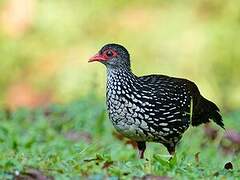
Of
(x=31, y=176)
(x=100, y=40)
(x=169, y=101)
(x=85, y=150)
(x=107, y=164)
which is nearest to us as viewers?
(x=31, y=176)

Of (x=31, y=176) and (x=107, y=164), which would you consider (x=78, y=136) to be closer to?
(x=107, y=164)

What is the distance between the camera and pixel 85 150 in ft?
23.1

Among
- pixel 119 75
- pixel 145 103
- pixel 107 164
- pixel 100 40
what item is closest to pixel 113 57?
pixel 119 75

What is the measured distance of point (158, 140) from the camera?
7.60m

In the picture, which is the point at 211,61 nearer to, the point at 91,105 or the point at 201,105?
the point at 91,105

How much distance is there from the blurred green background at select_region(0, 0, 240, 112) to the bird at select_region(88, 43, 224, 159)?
8.86 meters

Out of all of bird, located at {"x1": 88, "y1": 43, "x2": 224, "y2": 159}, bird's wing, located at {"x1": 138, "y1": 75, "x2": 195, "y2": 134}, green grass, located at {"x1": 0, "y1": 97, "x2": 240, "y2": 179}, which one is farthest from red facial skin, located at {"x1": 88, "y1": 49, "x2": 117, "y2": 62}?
green grass, located at {"x1": 0, "y1": 97, "x2": 240, "y2": 179}

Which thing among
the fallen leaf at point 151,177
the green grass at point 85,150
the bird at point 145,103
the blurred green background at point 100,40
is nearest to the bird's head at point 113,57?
the bird at point 145,103

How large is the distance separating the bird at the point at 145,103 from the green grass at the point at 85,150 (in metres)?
0.21

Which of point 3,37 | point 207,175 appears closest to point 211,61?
point 3,37

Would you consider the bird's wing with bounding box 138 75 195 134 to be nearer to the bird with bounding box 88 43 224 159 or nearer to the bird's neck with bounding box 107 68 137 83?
the bird with bounding box 88 43 224 159

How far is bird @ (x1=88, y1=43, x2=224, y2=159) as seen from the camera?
7414 mm

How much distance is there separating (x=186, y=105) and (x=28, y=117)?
3.29 metres

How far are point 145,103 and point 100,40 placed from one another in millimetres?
10728
